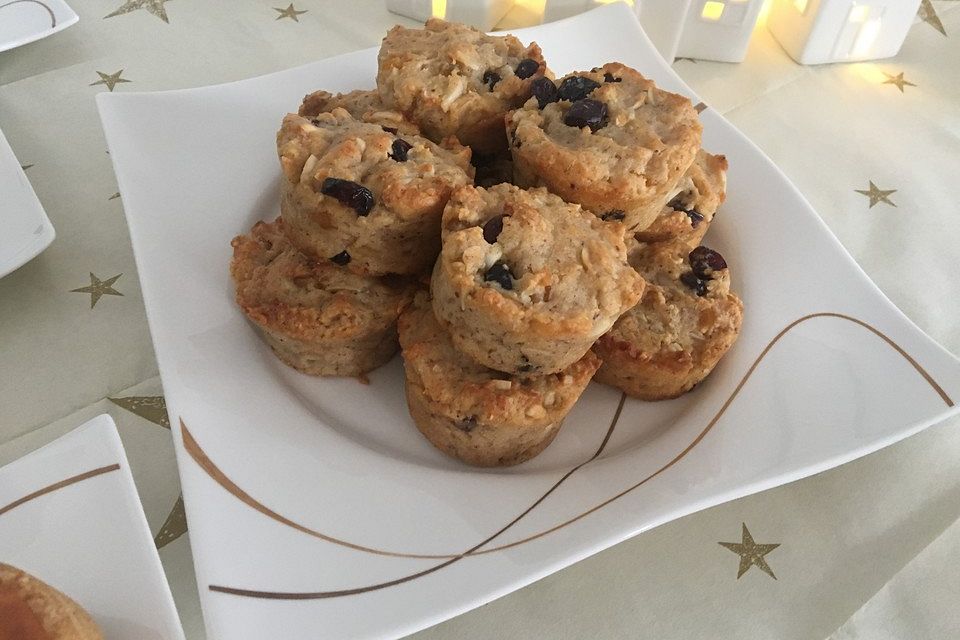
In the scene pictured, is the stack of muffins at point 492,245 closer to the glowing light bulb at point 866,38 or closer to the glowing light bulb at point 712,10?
the glowing light bulb at point 712,10

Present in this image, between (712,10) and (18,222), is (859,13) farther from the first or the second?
(18,222)

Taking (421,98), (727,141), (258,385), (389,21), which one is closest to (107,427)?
(258,385)

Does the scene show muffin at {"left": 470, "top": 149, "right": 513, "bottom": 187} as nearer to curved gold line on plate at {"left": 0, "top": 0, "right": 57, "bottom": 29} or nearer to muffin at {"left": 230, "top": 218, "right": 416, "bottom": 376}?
muffin at {"left": 230, "top": 218, "right": 416, "bottom": 376}

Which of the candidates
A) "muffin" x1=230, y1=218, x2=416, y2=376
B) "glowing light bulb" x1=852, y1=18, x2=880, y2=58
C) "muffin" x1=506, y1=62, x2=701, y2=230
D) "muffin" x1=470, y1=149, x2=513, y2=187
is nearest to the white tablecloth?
"glowing light bulb" x1=852, y1=18, x2=880, y2=58

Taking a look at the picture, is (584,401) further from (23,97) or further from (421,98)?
(23,97)

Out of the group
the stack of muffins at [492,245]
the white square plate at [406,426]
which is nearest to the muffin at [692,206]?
the stack of muffins at [492,245]

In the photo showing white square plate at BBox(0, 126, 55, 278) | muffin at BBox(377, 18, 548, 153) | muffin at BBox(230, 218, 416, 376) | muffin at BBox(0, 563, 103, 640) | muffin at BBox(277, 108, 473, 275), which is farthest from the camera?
white square plate at BBox(0, 126, 55, 278)
